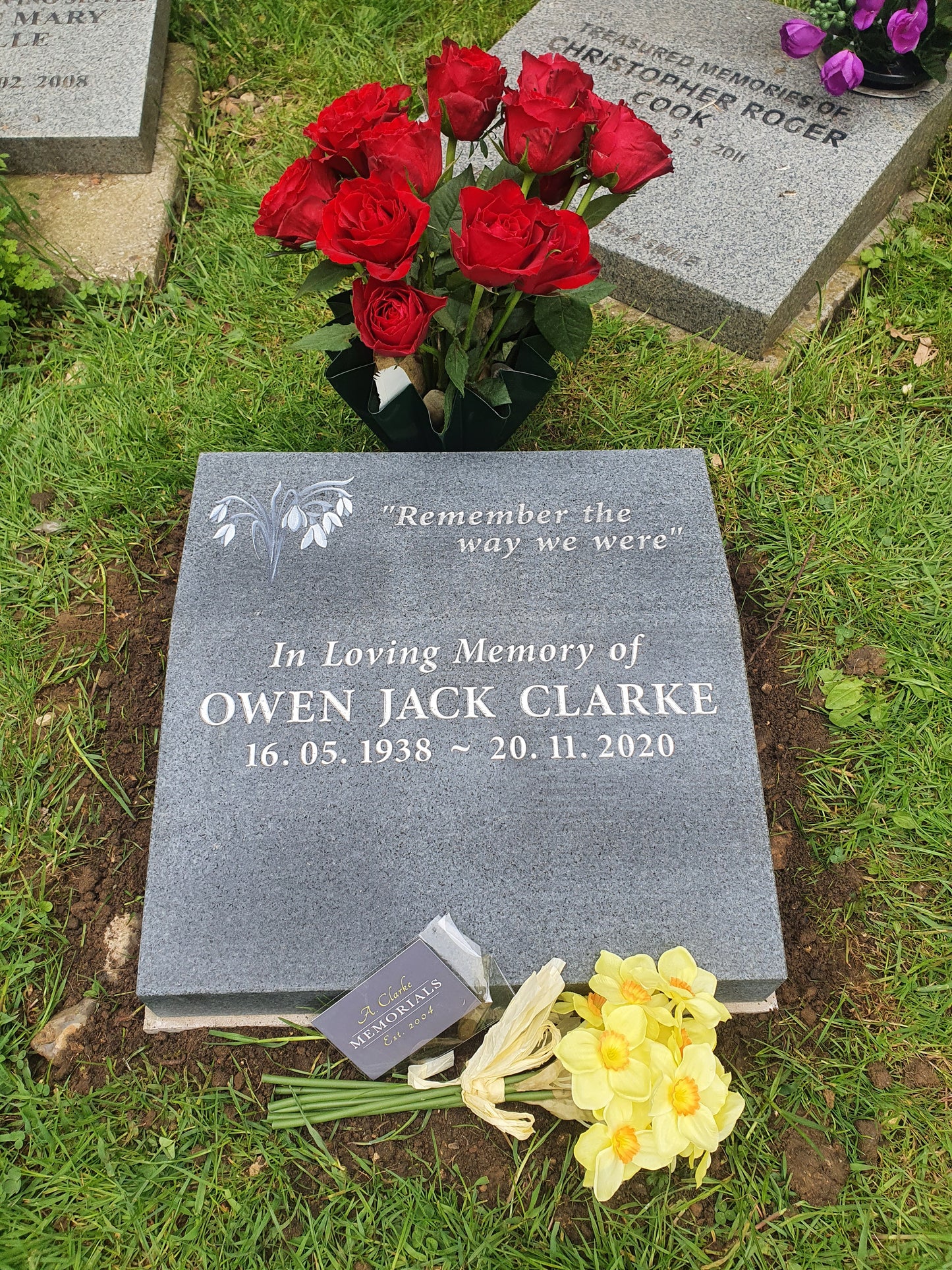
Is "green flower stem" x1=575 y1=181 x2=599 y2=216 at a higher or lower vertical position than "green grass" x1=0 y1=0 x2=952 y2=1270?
higher

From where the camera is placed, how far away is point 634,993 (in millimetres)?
1413

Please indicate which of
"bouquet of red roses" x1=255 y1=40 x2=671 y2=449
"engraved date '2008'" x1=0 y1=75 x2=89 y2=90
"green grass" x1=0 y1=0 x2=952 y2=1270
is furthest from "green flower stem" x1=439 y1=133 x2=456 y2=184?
"engraved date '2008'" x1=0 y1=75 x2=89 y2=90

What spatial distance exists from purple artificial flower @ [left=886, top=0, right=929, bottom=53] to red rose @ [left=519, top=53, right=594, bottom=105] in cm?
165

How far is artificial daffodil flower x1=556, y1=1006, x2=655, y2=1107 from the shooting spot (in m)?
1.33

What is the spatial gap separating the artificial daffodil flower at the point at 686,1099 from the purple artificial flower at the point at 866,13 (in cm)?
302

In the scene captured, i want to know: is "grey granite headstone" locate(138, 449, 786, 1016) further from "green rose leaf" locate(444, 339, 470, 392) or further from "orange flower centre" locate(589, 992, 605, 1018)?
"green rose leaf" locate(444, 339, 470, 392)

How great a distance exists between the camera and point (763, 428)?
2656mm

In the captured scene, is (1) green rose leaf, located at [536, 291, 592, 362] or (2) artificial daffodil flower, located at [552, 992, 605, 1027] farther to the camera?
(1) green rose leaf, located at [536, 291, 592, 362]

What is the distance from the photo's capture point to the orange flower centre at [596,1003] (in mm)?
1456

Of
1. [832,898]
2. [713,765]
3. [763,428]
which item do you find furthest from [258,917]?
[763,428]

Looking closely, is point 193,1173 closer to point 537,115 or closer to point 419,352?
point 419,352

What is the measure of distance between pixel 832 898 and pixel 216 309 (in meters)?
2.47

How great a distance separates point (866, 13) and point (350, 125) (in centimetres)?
204

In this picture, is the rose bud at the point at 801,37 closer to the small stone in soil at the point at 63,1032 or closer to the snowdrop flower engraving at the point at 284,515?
the snowdrop flower engraving at the point at 284,515
